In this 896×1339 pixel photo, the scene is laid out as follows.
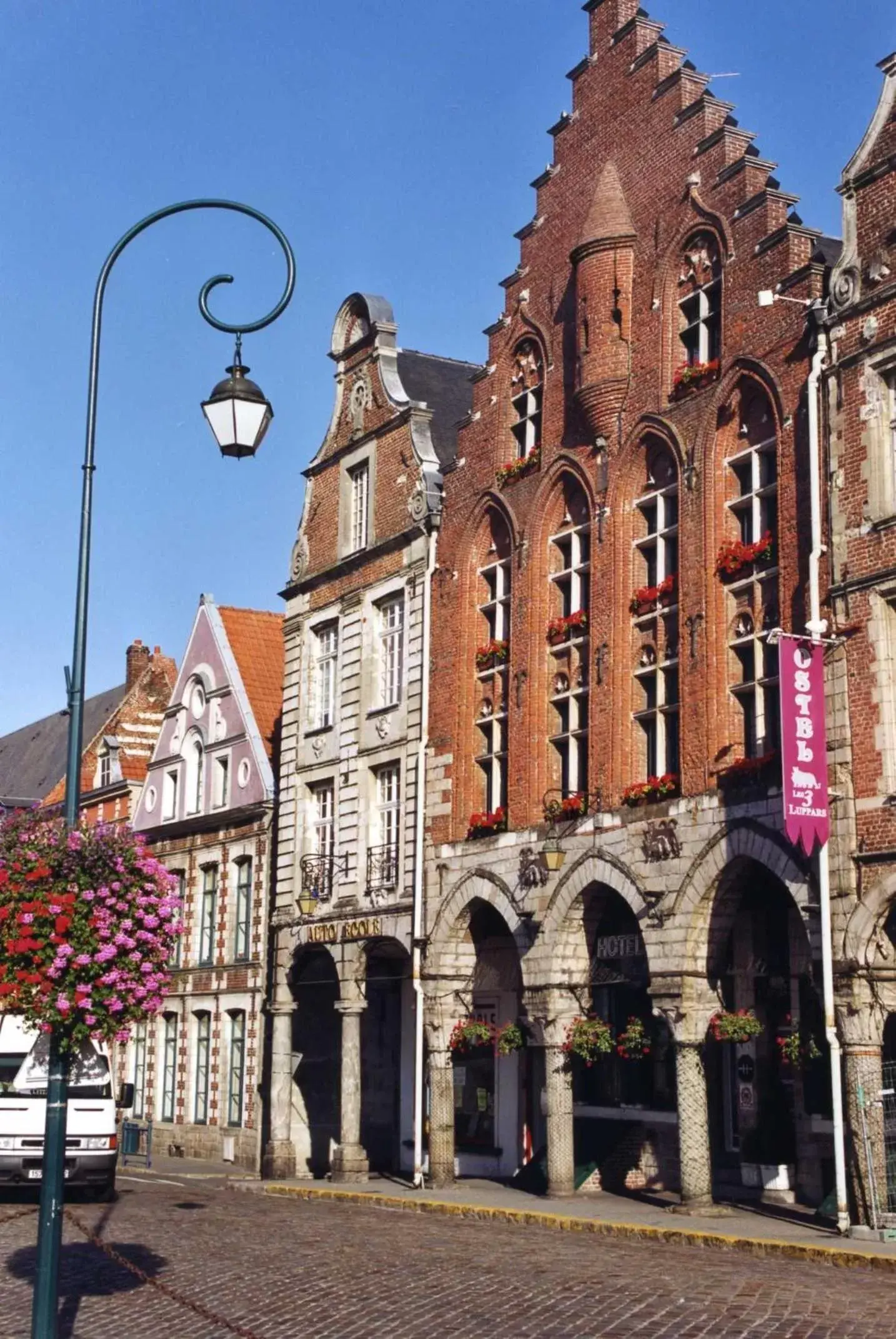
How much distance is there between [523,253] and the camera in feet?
93.2

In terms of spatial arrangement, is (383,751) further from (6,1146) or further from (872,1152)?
(872,1152)

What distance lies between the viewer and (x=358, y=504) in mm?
32688

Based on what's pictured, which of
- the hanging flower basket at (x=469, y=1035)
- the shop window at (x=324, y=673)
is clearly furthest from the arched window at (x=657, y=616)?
the shop window at (x=324, y=673)

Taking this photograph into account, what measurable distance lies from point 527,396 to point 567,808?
22.9 ft

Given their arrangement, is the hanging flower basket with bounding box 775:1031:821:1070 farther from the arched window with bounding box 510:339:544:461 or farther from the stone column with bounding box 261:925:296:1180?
the stone column with bounding box 261:925:296:1180

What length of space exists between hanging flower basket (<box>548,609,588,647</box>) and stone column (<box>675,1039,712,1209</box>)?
662cm

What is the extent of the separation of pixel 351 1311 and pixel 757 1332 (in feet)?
11.0

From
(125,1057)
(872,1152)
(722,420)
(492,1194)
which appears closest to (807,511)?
(722,420)

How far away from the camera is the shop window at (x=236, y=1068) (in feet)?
114

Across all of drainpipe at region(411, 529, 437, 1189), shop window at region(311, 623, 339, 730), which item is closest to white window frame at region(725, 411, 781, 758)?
drainpipe at region(411, 529, 437, 1189)

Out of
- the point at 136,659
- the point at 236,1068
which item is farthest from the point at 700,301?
the point at 136,659

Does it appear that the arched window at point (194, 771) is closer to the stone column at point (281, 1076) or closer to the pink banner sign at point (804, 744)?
the stone column at point (281, 1076)

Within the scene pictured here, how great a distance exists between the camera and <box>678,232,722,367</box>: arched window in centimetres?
2388

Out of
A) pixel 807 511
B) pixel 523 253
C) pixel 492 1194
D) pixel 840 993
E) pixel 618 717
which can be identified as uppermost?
pixel 523 253
